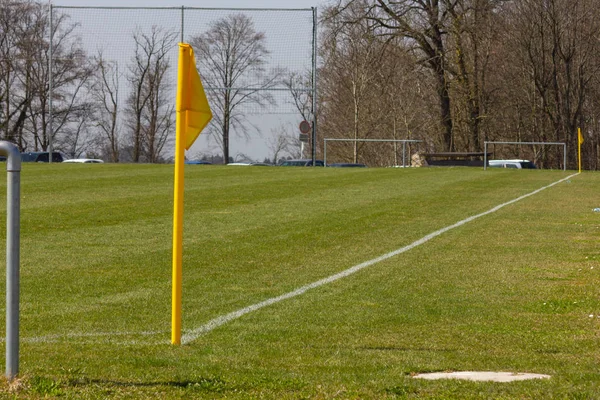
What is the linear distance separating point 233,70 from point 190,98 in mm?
38438

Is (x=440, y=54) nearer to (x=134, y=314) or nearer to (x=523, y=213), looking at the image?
(x=523, y=213)

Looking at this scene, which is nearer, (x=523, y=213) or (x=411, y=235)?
(x=411, y=235)

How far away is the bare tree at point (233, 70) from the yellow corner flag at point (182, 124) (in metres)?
37.5

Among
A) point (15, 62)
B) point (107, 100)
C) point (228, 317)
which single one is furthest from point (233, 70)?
point (228, 317)

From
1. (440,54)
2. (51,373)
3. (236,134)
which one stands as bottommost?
(51,373)

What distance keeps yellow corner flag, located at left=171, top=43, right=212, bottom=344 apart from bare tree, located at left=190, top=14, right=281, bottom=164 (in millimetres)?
37454

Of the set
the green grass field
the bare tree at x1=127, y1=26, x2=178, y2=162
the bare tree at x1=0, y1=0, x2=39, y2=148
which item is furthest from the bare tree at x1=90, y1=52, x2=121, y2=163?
the green grass field

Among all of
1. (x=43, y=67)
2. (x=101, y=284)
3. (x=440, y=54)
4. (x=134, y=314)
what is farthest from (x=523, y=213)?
(x=43, y=67)

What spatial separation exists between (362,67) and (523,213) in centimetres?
4507

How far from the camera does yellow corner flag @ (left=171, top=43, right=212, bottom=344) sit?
6816 mm

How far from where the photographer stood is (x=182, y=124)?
6.95 metres

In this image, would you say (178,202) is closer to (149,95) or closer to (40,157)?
(40,157)

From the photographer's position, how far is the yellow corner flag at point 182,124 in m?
6.82

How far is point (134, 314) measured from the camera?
8219mm
